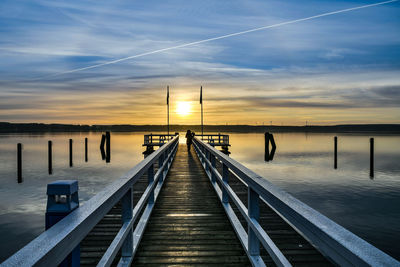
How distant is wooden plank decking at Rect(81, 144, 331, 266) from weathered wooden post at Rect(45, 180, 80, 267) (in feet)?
6.44

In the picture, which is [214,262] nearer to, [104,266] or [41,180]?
[104,266]

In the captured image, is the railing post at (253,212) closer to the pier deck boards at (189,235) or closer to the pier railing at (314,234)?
the pier railing at (314,234)

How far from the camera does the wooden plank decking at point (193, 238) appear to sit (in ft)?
12.6

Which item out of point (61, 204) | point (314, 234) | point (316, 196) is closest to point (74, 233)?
point (61, 204)

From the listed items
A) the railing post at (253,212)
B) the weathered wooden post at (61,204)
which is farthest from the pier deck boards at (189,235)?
the weathered wooden post at (61,204)

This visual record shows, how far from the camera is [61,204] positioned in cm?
190

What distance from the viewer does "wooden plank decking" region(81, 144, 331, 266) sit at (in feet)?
12.6

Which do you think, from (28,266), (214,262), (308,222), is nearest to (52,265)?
(28,266)

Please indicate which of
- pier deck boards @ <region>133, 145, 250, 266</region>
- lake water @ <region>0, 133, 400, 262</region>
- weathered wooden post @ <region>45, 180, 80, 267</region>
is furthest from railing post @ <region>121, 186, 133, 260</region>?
lake water @ <region>0, 133, 400, 262</region>

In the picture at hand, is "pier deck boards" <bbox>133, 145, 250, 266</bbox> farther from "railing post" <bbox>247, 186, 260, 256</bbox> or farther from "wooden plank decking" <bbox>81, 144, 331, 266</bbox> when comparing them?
"railing post" <bbox>247, 186, 260, 256</bbox>

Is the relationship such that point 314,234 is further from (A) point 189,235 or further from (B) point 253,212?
(A) point 189,235

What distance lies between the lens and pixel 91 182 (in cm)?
2209

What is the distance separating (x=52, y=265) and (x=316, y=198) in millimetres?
17546

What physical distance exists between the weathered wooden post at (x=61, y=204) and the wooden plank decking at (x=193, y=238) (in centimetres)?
196
